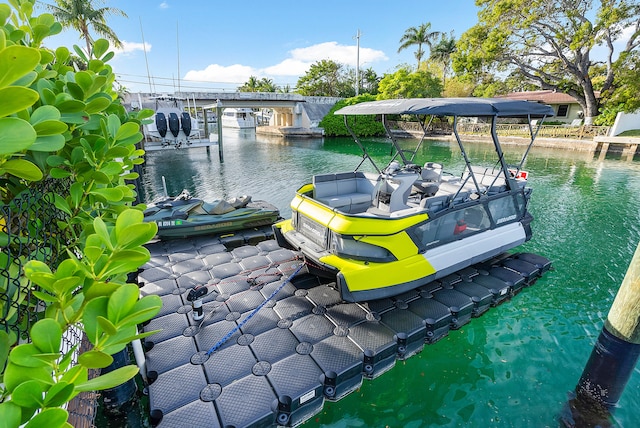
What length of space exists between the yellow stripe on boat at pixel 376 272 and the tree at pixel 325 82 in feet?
151

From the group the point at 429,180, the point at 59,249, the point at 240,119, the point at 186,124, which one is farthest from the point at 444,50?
the point at 59,249

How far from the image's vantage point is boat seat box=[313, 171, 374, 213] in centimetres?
543

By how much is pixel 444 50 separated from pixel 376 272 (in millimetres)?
45307

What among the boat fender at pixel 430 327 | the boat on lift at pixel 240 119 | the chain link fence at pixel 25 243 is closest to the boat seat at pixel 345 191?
the boat fender at pixel 430 327

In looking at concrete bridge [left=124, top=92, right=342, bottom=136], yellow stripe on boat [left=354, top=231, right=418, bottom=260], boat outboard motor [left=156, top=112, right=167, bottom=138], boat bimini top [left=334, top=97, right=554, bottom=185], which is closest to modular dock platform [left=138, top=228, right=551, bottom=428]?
yellow stripe on boat [left=354, top=231, right=418, bottom=260]

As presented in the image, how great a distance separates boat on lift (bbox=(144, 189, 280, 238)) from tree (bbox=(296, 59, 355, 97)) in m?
42.9

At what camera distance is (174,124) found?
1560cm

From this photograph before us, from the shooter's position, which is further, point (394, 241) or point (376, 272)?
point (394, 241)

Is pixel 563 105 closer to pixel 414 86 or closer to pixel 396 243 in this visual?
pixel 414 86

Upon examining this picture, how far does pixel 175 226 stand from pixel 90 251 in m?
6.15

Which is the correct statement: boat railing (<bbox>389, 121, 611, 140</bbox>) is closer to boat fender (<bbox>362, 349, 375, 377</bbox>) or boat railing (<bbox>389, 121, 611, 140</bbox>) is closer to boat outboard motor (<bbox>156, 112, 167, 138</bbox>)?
boat outboard motor (<bbox>156, 112, 167, 138</bbox>)

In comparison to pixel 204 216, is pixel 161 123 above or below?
above

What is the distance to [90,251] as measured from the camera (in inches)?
Answer: 31.8

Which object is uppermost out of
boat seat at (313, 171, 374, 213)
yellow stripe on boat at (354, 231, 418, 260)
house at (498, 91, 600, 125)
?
house at (498, 91, 600, 125)
